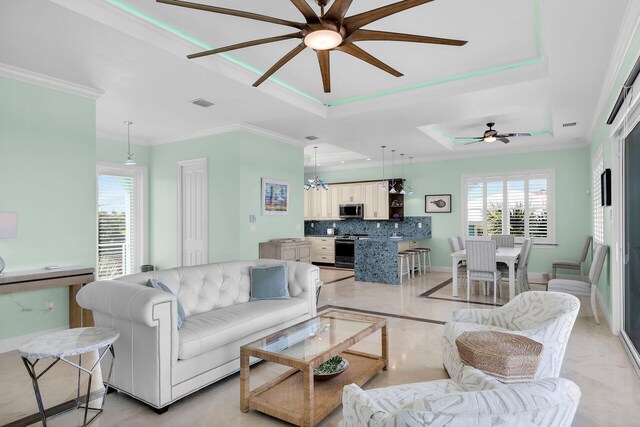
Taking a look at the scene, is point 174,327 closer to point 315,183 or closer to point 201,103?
point 201,103

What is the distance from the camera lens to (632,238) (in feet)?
11.9

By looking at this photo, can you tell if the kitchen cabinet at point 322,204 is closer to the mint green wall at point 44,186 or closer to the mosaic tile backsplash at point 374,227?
the mosaic tile backsplash at point 374,227

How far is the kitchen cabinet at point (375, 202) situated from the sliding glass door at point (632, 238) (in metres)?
6.03

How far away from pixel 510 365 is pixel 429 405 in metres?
1.46

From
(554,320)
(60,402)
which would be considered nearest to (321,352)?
(554,320)

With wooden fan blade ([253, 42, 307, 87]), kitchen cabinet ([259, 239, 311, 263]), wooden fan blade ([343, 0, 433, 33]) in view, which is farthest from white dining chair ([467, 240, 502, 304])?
wooden fan blade ([343, 0, 433, 33])

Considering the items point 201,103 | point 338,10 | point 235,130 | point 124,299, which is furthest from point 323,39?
point 235,130

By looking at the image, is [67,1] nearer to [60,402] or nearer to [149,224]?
[60,402]

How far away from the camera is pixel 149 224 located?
22.9 feet

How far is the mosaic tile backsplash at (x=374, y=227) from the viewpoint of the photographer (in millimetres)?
9312

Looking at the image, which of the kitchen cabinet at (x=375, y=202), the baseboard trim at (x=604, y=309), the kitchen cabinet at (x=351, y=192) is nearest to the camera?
the baseboard trim at (x=604, y=309)

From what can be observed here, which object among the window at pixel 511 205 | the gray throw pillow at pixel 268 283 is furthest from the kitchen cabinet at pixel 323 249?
the gray throw pillow at pixel 268 283

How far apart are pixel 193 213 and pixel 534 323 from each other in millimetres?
5240

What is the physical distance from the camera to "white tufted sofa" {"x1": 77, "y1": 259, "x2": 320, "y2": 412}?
246 centimetres
